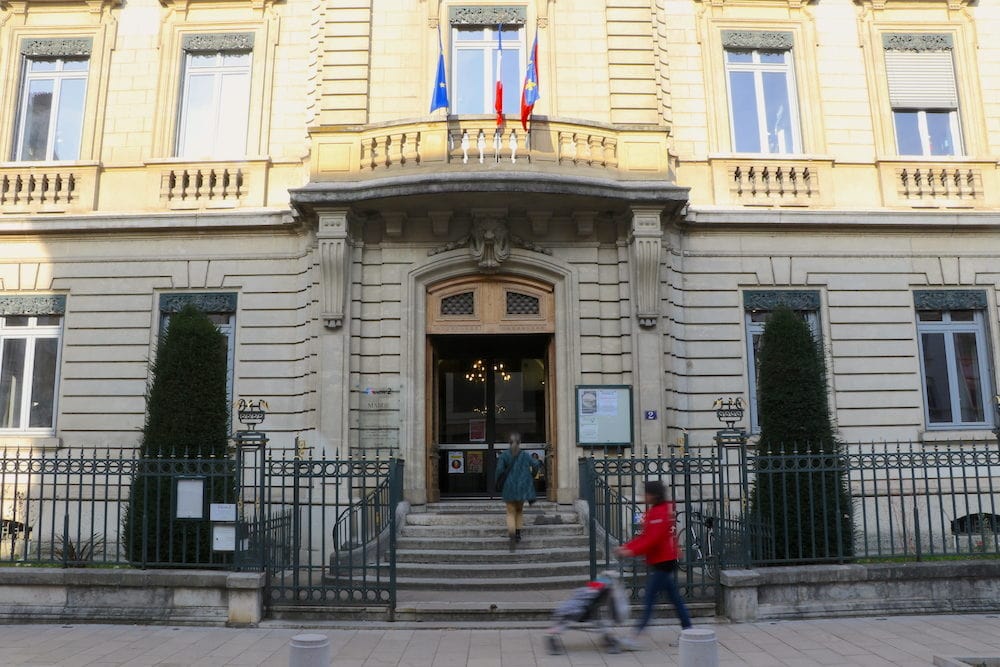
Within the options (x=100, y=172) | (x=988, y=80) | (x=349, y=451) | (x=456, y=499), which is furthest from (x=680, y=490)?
(x=100, y=172)

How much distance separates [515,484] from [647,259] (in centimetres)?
439

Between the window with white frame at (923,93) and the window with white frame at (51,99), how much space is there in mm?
15208

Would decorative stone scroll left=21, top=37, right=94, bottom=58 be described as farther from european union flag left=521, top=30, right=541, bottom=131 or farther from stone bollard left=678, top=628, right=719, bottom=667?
stone bollard left=678, top=628, right=719, bottom=667

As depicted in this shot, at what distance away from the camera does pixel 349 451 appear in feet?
39.4

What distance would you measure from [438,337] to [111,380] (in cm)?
574

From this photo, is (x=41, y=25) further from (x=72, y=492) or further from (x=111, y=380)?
(x=72, y=492)

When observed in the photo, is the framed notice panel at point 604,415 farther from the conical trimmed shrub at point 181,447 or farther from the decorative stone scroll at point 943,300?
the decorative stone scroll at point 943,300

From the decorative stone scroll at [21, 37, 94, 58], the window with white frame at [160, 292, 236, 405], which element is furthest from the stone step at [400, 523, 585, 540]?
the decorative stone scroll at [21, 37, 94, 58]

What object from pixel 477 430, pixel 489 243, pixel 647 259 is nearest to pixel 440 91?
pixel 489 243

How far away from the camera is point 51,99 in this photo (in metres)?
14.7

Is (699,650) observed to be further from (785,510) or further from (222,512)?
(222,512)

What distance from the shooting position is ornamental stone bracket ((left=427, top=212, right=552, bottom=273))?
42.1 ft

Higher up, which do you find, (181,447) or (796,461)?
(181,447)

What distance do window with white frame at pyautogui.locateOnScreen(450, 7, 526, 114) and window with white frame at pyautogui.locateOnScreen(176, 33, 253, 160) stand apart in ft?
13.0
